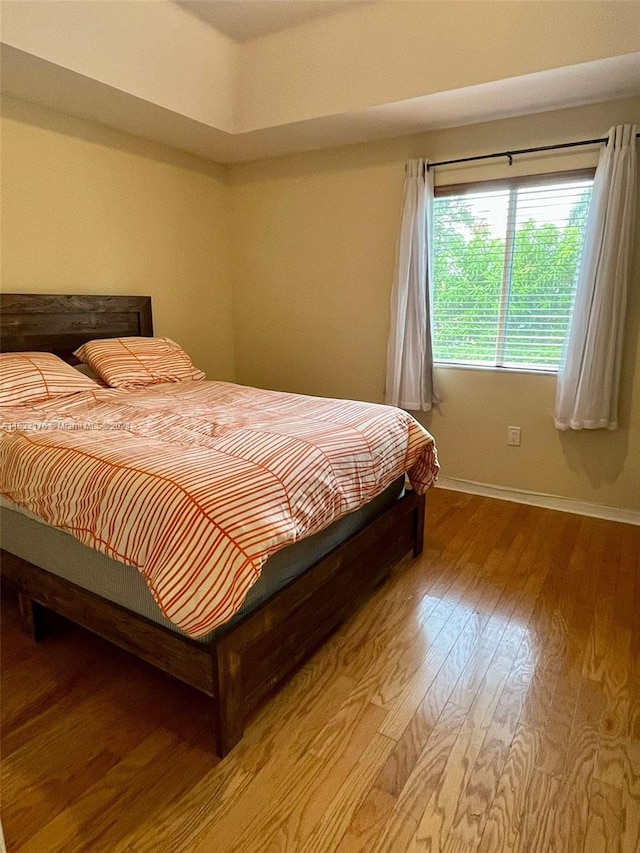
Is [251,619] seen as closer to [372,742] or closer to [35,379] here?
Answer: [372,742]

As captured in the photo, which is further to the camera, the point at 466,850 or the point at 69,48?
the point at 69,48

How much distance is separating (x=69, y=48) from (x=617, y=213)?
2.78 meters

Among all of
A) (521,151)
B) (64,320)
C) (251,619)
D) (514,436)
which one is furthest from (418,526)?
(64,320)

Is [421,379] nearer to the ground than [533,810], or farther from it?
farther from it

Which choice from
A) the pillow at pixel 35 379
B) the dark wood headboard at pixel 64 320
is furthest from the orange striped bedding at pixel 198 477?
the dark wood headboard at pixel 64 320

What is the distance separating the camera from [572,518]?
120 inches

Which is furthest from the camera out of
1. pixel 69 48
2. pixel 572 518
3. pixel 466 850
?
pixel 572 518

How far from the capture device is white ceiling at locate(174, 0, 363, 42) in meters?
2.62

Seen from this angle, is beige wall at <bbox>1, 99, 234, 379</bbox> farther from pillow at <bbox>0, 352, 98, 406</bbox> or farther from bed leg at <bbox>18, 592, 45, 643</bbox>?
bed leg at <bbox>18, 592, 45, 643</bbox>

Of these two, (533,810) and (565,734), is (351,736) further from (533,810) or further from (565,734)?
(565,734)

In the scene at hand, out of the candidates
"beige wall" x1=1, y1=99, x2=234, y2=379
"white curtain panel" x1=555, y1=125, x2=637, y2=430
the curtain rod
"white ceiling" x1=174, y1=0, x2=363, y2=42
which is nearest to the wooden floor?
"white curtain panel" x1=555, y1=125, x2=637, y2=430

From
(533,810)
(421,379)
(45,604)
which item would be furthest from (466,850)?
(421,379)

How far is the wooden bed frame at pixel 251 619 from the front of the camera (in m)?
1.45

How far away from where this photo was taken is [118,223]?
10.8ft
